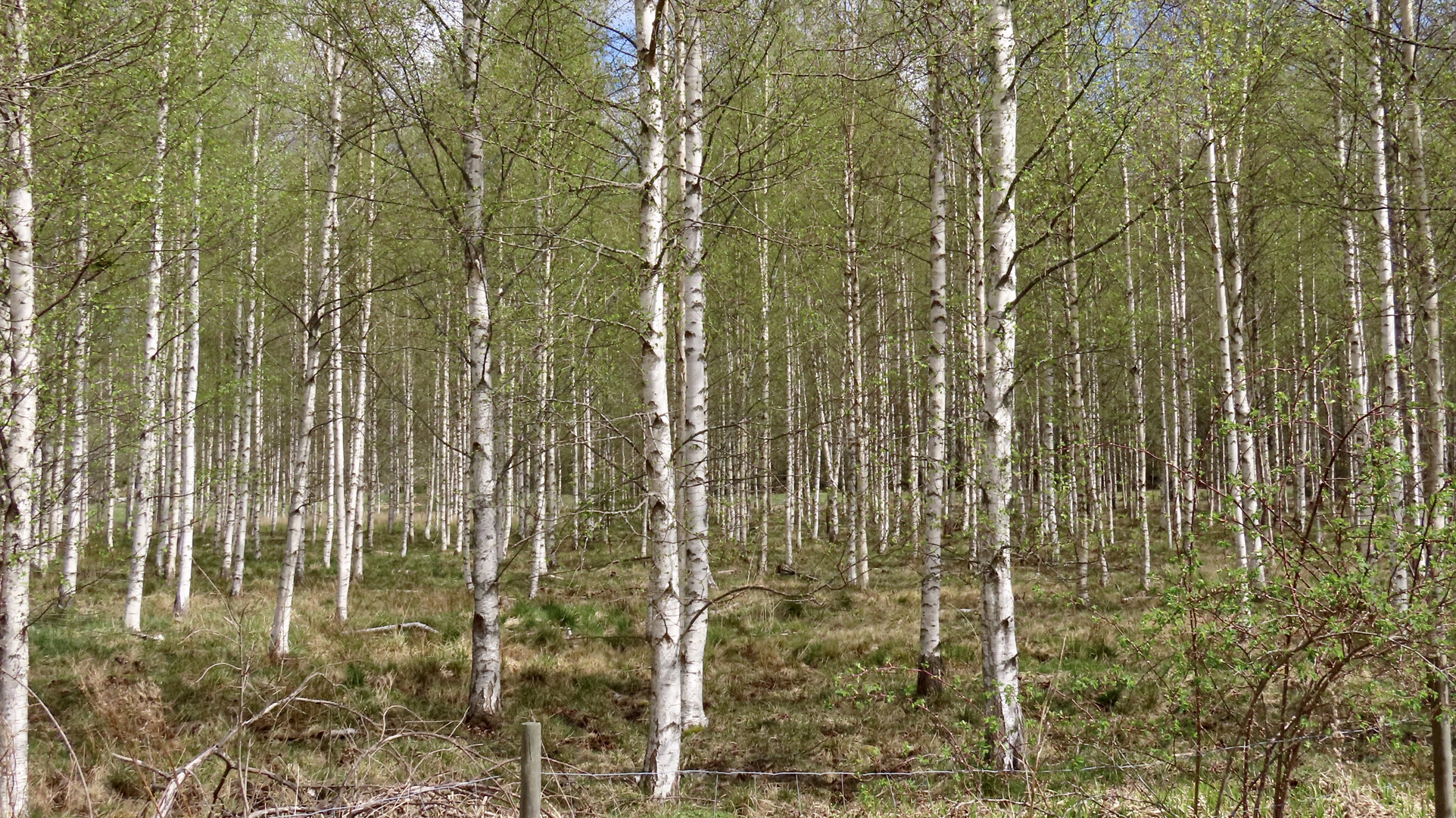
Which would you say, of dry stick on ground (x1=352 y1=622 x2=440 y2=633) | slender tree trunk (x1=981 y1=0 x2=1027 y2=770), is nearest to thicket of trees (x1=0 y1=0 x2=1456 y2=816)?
slender tree trunk (x1=981 y1=0 x2=1027 y2=770)

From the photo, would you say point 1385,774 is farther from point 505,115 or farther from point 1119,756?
point 505,115

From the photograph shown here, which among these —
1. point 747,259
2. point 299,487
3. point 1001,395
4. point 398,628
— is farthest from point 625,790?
point 747,259

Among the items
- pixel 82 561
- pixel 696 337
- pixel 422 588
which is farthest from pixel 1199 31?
pixel 82 561

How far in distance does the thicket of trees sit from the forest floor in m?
0.43

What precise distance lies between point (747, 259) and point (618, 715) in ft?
27.1

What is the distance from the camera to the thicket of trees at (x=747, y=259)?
13.4 feet

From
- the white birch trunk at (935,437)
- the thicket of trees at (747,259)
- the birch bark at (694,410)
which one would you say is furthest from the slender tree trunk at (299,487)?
the white birch trunk at (935,437)

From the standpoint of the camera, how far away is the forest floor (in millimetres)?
4223

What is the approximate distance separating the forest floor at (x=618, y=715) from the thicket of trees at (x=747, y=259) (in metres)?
0.43

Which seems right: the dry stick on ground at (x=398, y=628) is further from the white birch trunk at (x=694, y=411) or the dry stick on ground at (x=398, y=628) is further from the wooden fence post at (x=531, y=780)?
the wooden fence post at (x=531, y=780)

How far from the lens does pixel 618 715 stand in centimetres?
762

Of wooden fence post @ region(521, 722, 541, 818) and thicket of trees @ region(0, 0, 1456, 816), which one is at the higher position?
thicket of trees @ region(0, 0, 1456, 816)

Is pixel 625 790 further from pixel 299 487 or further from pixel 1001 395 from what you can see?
pixel 299 487

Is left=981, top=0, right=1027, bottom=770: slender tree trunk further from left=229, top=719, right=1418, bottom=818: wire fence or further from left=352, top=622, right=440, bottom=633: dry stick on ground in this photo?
left=352, top=622, right=440, bottom=633: dry stick on ground
